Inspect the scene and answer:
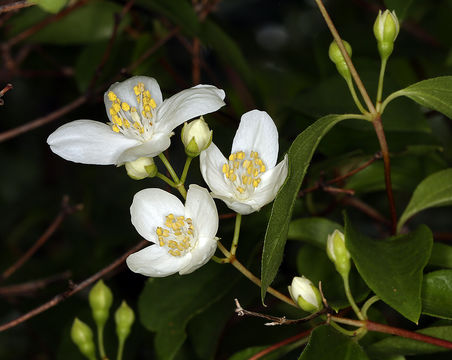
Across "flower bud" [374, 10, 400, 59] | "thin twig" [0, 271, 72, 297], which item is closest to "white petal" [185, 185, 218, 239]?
"flower bud" [374, 10, 400, 59]

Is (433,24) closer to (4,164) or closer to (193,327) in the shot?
(193,327)

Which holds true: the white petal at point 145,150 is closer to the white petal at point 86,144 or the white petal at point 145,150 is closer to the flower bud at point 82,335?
the white petal at point 86,144

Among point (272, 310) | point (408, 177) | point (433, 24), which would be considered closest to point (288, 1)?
point (433, 24)

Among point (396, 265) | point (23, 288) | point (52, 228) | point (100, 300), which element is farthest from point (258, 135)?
point (23, 288)

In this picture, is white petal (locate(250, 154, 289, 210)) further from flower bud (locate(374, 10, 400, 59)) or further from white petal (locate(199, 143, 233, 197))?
flower bud (locate(374, 10, 400, 59))

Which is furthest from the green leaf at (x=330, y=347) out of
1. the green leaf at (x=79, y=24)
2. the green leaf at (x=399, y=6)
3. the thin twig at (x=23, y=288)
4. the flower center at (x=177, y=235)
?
the green leaf at (x=79, y=24)
